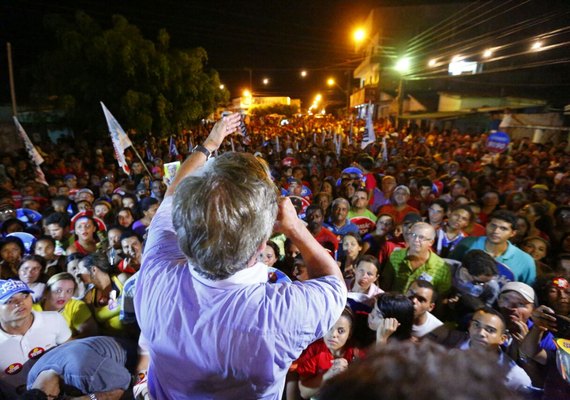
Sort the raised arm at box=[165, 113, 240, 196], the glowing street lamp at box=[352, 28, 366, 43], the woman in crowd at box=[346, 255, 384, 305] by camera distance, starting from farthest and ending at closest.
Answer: the glowing street lamp at box=[352, 28, 366, 43] → the woman in crowd at box=[346, 255, 384, 305] → the raised arm at box=[165, 113, 240, 196]

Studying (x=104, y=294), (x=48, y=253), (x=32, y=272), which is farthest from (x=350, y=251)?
(x=48, y=253)

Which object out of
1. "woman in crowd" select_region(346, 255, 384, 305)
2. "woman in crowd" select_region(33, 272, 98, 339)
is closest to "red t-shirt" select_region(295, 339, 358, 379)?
"woman in crowd" select_region(346, 255, 384, 305)

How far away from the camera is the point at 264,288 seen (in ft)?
3.78

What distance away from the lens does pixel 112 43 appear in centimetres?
1371

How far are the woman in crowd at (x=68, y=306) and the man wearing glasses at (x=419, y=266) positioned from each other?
3.04 m

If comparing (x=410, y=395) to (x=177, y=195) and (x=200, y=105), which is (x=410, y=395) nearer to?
(x=177, y=195)

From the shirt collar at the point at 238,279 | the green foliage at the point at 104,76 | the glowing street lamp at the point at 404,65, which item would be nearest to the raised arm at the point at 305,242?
the shirt collar at the point at 238,279

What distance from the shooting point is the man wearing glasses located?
3633 millimetres

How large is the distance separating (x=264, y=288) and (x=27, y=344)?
Result: 269 centimetres

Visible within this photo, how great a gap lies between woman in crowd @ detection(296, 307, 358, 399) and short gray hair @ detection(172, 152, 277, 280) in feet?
5.73

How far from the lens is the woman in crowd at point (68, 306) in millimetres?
3201

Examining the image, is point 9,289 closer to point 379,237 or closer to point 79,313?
point 79,313

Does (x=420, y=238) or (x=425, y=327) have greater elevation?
(x=420, y=238)

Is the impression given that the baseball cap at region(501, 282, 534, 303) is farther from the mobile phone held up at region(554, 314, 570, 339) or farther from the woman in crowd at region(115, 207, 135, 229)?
the woman in crowd at region(115, 207, 135, 229)
